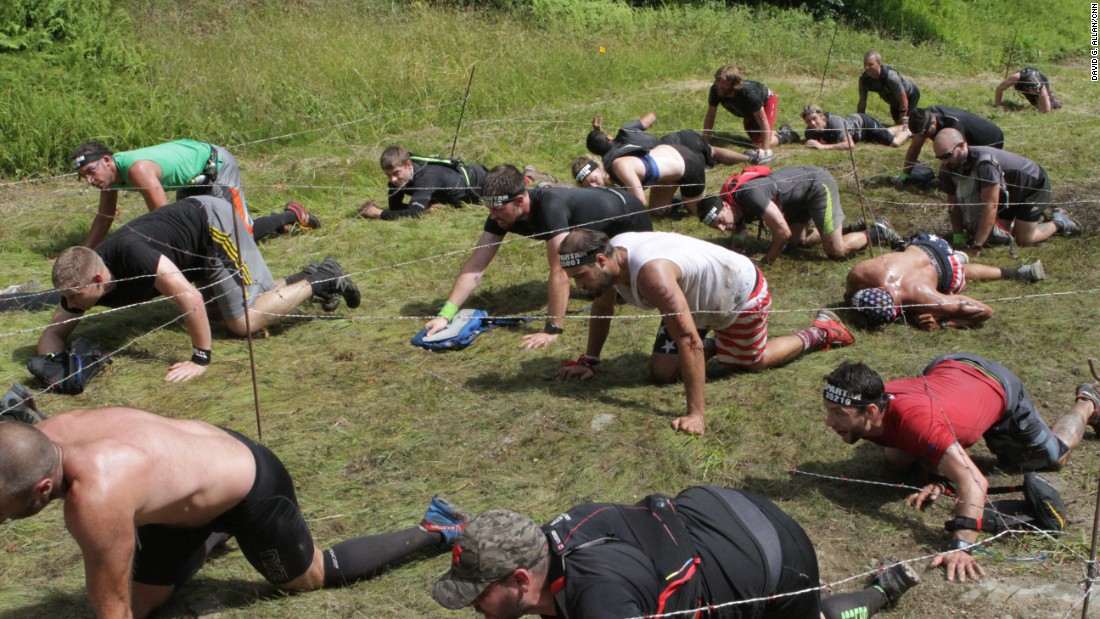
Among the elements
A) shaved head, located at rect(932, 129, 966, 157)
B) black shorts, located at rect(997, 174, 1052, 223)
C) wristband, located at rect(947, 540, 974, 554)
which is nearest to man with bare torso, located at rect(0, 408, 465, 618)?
wristband, located at rect(947, 540, 974, 554)

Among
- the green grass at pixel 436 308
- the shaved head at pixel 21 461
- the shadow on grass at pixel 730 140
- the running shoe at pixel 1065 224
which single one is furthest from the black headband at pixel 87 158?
the running shoe at pixel 1065 224

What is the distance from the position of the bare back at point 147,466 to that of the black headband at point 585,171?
469 centimetres

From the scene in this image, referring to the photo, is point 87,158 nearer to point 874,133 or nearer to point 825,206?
point 825,206

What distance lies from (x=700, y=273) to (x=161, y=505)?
3076 mm

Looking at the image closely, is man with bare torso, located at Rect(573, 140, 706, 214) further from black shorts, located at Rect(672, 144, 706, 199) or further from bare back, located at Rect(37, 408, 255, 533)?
bare back, located at Rect(37, 408, 255, 533)

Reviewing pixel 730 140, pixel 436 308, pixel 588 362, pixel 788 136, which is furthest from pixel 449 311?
pixel 788 136

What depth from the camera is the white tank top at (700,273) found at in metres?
5.14

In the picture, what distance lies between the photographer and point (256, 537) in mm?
3785

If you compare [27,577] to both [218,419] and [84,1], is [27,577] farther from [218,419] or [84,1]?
[84,1]

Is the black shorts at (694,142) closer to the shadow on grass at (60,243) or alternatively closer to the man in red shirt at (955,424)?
the man in red shirt at (955,424)

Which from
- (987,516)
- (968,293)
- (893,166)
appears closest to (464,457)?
(987,516)

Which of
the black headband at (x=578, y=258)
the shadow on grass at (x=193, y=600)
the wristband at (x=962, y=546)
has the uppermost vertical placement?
the black headband at (x=578, y=258)

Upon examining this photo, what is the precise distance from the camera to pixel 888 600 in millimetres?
3826

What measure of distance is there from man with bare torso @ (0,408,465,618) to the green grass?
155 millimetres
